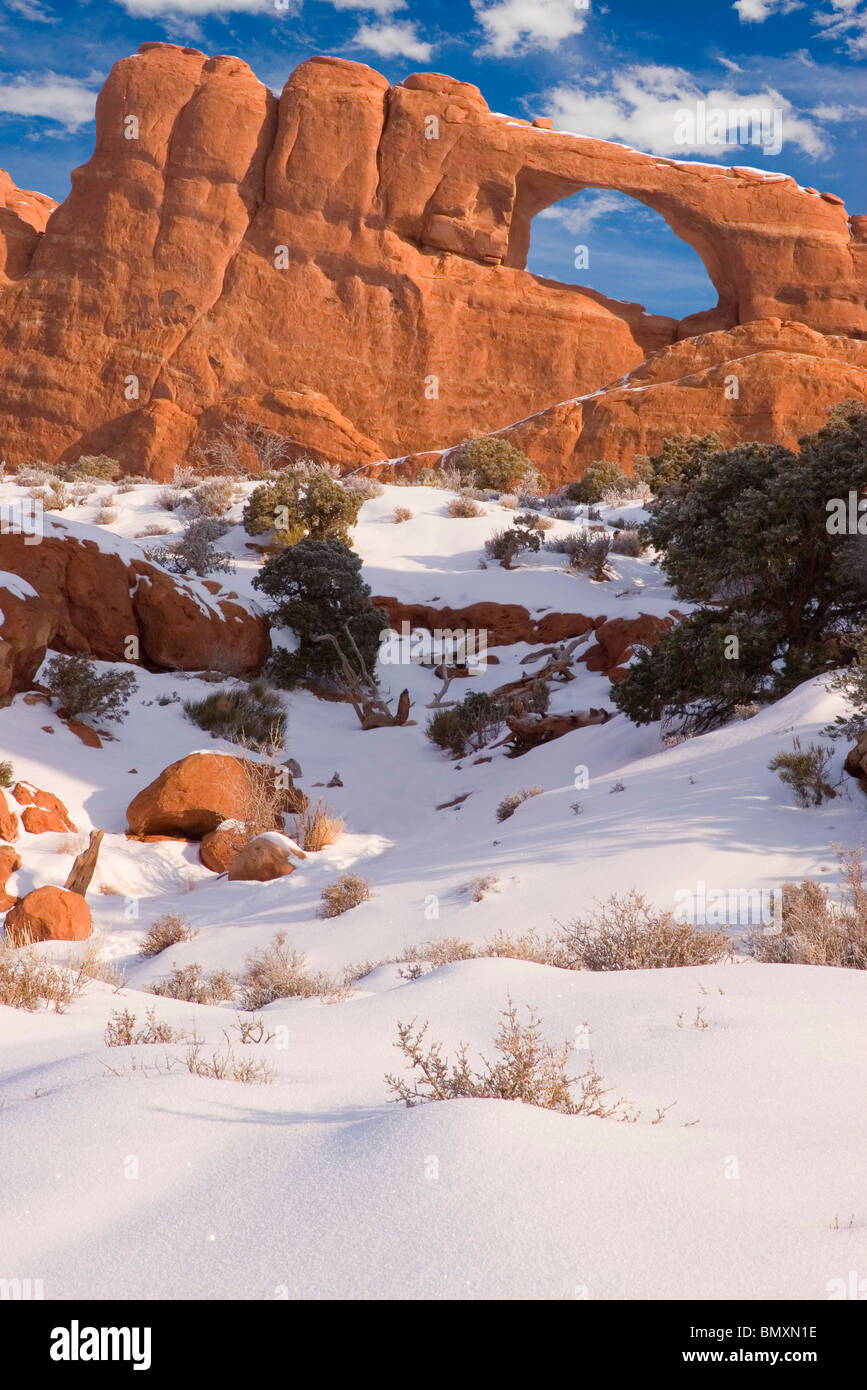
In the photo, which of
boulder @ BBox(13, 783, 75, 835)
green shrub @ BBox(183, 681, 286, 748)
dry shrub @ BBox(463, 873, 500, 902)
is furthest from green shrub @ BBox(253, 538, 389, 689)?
dry shrub @ BBox(463, 873, 500, 902)

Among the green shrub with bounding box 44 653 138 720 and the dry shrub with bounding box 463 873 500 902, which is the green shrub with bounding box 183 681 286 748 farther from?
the dry shrub with bounding box 463 873 500 902

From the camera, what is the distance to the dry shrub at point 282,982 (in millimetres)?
5246

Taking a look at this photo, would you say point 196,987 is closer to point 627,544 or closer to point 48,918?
point 48,918

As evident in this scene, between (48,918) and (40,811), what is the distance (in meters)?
2.76

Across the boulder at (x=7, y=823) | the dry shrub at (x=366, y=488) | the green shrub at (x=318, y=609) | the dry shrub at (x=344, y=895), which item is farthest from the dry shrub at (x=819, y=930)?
the dry shrub at (x=366, y=488)

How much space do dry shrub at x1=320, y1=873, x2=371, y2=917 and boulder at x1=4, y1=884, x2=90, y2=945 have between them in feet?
6.04

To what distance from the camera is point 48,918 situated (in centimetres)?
696

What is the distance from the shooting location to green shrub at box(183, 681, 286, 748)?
13195 millimetres

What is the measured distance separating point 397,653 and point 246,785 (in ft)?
26.0

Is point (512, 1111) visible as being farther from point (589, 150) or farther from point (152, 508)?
point (589, 150)

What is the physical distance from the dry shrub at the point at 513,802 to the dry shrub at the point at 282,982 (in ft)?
12.1
